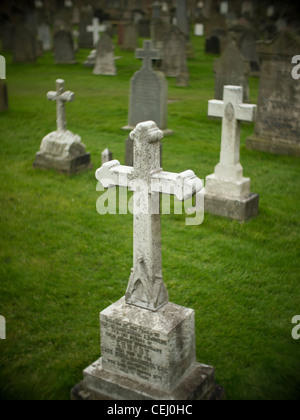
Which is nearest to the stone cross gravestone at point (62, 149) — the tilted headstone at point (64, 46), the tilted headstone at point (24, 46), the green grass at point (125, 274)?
the green grass at point (125, 274)

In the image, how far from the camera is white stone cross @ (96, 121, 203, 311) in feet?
12.2

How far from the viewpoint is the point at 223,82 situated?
1375 centimetres

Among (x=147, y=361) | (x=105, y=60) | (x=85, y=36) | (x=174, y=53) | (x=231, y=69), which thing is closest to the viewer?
(x=147, y=361)

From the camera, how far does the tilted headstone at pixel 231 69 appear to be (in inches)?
A: 527

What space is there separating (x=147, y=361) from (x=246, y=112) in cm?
431

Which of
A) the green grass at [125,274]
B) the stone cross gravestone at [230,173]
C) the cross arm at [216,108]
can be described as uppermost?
the cross arm at [216,108]

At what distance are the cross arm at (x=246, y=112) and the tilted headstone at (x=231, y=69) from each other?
6586 millimetres

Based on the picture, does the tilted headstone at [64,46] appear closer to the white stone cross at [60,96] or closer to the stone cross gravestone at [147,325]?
the white stone cross at [60,96]

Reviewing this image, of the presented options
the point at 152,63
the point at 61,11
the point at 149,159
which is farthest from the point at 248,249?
the point at 61,11

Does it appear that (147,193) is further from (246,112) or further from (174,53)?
(174,53)

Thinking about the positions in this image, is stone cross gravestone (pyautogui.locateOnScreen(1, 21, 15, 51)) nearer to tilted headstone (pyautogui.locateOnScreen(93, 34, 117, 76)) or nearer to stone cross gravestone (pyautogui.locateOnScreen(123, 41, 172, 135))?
tilted headstone (pyautogui.locateOnScreen(93, 34, 117, 76))

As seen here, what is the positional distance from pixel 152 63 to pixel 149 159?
825 centimetres

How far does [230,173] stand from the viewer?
751 cm

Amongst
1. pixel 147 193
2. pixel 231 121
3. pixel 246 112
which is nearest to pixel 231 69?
pixel 231 121
